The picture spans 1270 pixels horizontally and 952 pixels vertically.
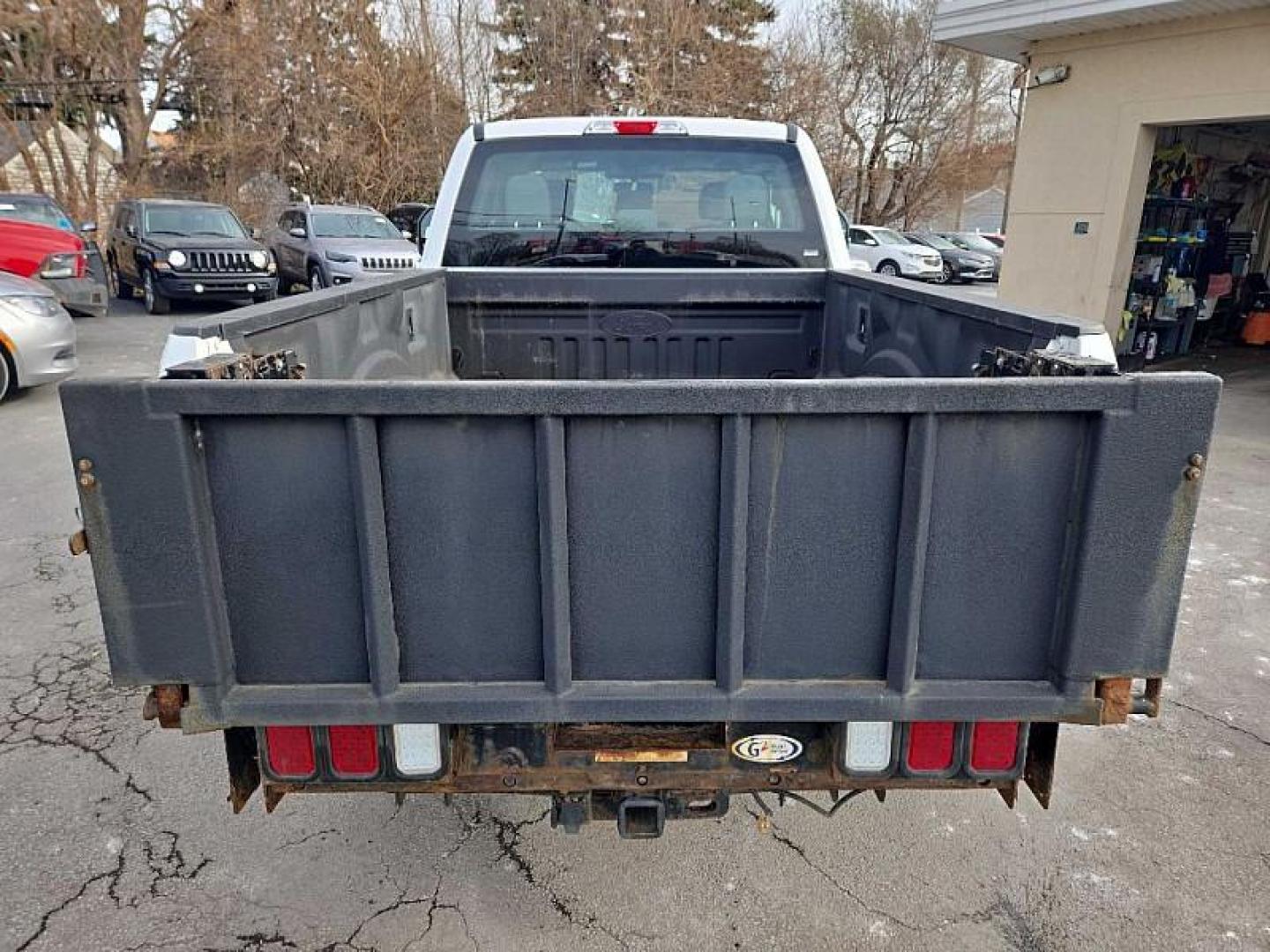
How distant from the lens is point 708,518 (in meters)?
1.78

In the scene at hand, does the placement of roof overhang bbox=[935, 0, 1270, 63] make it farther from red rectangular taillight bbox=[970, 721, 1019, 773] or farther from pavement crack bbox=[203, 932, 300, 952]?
pavement crack bbox=[203, 932, 300, 952]

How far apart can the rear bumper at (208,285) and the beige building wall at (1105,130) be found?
39.6 feet

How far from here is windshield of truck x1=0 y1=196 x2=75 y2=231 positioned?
40.5 ft

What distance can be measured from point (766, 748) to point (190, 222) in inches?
647

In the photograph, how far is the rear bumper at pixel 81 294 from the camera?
1076cm

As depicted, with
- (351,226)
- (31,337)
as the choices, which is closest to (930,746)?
(31,337)

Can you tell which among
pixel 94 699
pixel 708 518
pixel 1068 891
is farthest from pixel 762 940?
pixel 94 699

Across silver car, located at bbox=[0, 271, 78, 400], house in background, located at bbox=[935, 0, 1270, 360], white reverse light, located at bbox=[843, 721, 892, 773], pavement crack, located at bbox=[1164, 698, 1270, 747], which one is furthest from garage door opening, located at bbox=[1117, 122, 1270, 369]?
silver car, located at bbox=[0, 271, 78, 400]

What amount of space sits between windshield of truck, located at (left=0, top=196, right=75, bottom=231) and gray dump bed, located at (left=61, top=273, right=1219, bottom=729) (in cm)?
1340

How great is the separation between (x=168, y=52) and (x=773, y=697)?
30.6m

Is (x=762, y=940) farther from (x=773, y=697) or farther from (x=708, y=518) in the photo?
(x=708, y=518)

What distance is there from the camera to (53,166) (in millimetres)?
24234

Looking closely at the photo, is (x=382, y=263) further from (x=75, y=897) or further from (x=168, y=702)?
(x=168, y=702)

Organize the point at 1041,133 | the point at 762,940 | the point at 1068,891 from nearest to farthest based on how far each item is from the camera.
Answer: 1. the point at 762,940
2. the point at 1068,891
3. the point at 1041,133
